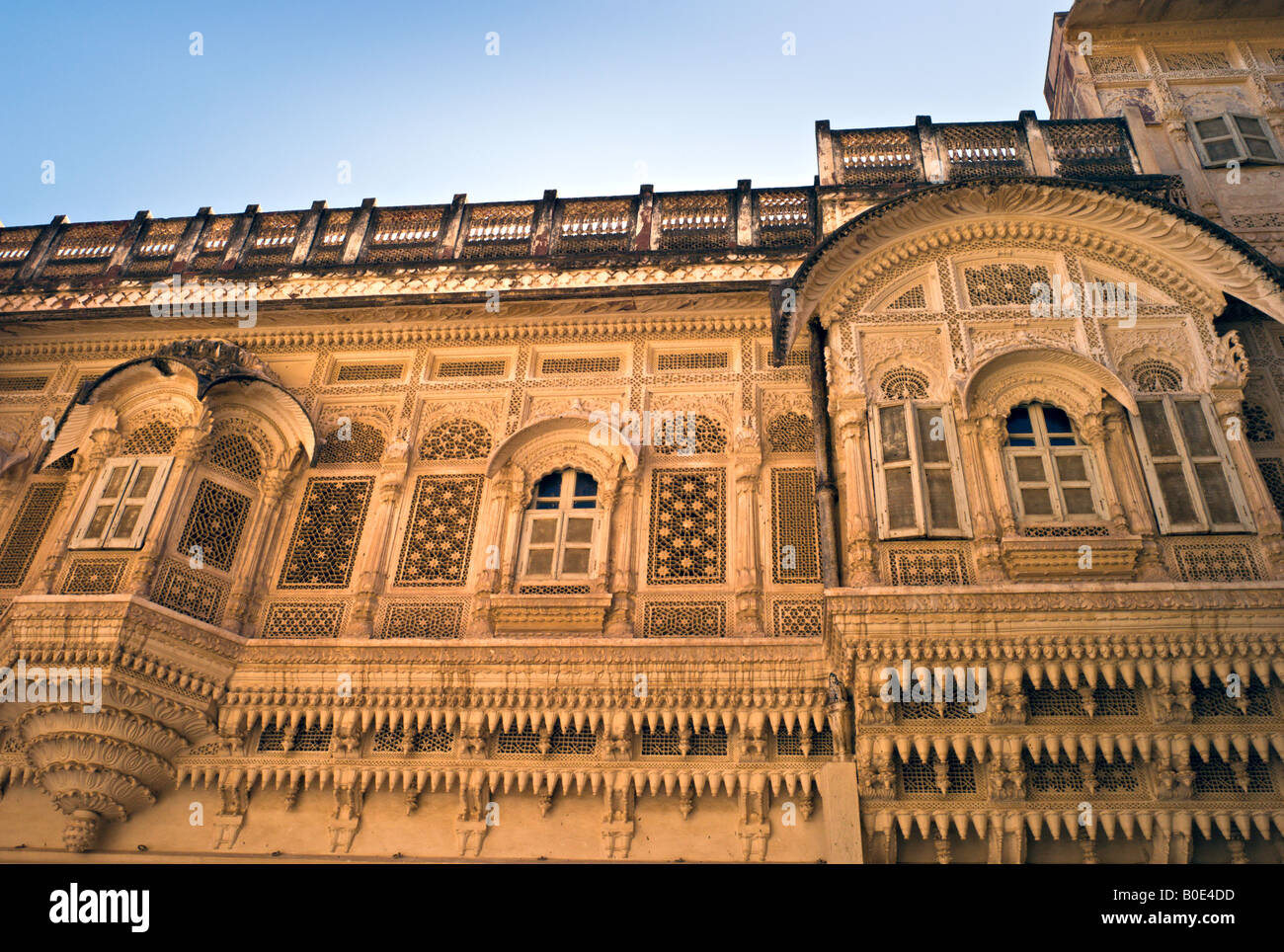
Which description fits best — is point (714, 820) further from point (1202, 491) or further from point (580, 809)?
point (1202, 491)

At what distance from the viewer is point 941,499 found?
8016 mm

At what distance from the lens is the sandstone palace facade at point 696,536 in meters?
7.29

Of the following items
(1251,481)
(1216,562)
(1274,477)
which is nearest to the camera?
(1216,562)

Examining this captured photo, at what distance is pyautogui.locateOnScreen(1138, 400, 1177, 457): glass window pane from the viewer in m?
8.11

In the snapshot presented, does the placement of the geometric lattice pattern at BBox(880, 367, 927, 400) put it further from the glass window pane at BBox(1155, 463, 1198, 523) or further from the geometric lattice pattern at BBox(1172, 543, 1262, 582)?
the geometric lattice pattern at BBox(1172, 543, 1262, 582)

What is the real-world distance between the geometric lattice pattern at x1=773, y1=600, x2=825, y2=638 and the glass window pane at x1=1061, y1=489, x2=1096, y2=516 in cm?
208

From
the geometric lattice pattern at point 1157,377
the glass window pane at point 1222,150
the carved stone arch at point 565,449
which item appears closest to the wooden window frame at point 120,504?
the carved stone arch at point 565,449

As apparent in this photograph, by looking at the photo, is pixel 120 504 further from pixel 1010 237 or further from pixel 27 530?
pixel 1010 237

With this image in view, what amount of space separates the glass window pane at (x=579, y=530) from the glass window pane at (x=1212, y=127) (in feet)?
27.8

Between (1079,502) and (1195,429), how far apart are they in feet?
4.00

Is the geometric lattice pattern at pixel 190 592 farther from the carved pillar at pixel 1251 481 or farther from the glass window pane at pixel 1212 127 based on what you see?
the glass window pane at pixel 1212 127

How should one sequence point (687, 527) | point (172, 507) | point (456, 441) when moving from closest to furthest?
point (172, 507) < point (687, 527) < point (456, 441)

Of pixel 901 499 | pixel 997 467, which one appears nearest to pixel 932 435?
pixel 997 467

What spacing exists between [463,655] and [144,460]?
11.9ft
